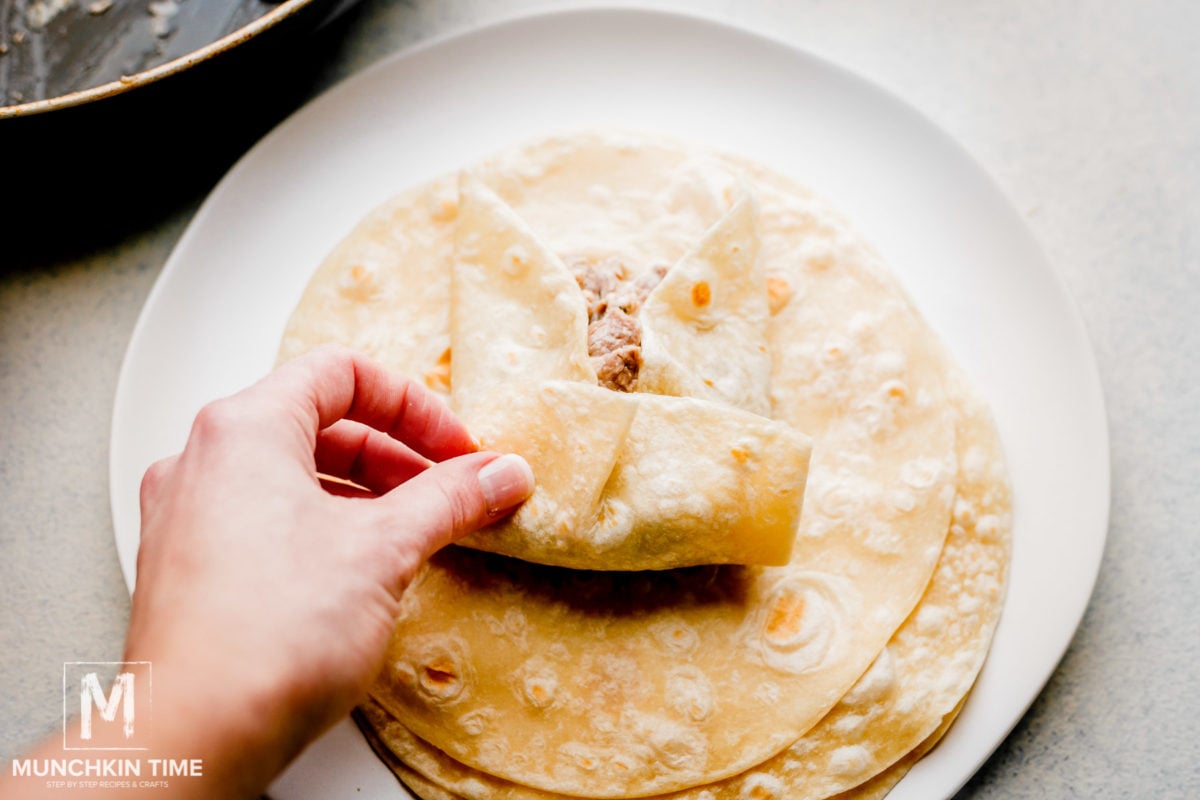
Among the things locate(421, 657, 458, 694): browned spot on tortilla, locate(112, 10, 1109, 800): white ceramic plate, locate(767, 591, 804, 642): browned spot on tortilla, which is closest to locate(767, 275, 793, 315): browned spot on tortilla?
locate(112, 10, 1109, 800): white ceramic plate

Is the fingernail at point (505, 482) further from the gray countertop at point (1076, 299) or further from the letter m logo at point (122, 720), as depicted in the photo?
the gray countertop at point (1076, 299)

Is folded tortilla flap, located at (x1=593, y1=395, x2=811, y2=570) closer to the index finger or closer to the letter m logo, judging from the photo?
the index finger

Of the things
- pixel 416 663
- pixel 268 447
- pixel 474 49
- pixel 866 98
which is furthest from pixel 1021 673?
pixel 474 49

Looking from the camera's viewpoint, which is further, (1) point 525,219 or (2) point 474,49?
(2) point 474,49

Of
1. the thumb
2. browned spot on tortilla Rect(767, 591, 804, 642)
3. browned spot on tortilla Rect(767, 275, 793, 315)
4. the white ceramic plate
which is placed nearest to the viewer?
the thumb

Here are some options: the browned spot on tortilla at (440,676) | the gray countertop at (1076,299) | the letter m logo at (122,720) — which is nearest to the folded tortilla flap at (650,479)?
the browned spot on tortilla at (440,676)

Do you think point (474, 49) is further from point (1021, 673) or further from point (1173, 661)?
point (1173, 661)

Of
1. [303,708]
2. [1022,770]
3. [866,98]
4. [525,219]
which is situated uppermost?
[866,98]
